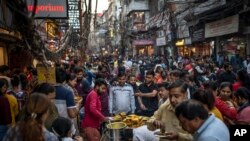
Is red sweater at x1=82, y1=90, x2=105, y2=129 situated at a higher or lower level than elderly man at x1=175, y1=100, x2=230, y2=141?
lower

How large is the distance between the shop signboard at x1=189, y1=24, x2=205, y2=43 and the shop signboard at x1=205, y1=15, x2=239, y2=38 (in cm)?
138

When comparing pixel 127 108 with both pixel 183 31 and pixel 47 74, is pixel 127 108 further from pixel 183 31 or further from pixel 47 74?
pixel 183 31

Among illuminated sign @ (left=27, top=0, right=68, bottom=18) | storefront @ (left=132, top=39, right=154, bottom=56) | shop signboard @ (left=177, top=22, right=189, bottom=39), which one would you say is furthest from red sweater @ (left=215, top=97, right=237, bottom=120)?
storefront @ (left=132, top=39, right=154, bottom=56)

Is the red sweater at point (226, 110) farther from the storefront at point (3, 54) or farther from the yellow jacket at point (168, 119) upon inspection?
the storefront at point (3, 54)

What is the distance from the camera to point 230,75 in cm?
1174

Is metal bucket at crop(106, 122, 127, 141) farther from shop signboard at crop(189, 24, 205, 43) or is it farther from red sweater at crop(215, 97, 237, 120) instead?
shop signboard at crop(189, 24, 205, 43)

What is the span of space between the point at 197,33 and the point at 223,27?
596 cm

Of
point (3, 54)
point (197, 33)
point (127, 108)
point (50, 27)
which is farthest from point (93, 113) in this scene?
point (50, 27)

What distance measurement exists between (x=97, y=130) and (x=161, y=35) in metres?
37.7

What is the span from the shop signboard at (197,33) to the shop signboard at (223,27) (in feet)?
4.52

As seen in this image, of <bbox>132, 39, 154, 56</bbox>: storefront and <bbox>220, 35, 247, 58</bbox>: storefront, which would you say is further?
<bbox>132, 39, 154, 56</bbox>: storefront

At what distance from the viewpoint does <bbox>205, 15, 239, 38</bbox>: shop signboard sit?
22188mm

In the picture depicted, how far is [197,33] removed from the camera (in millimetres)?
30031

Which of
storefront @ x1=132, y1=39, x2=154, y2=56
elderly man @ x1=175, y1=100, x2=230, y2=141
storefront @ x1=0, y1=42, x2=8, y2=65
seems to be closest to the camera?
elderly man @ x1=175, y1=100, x2=230, y2=141
